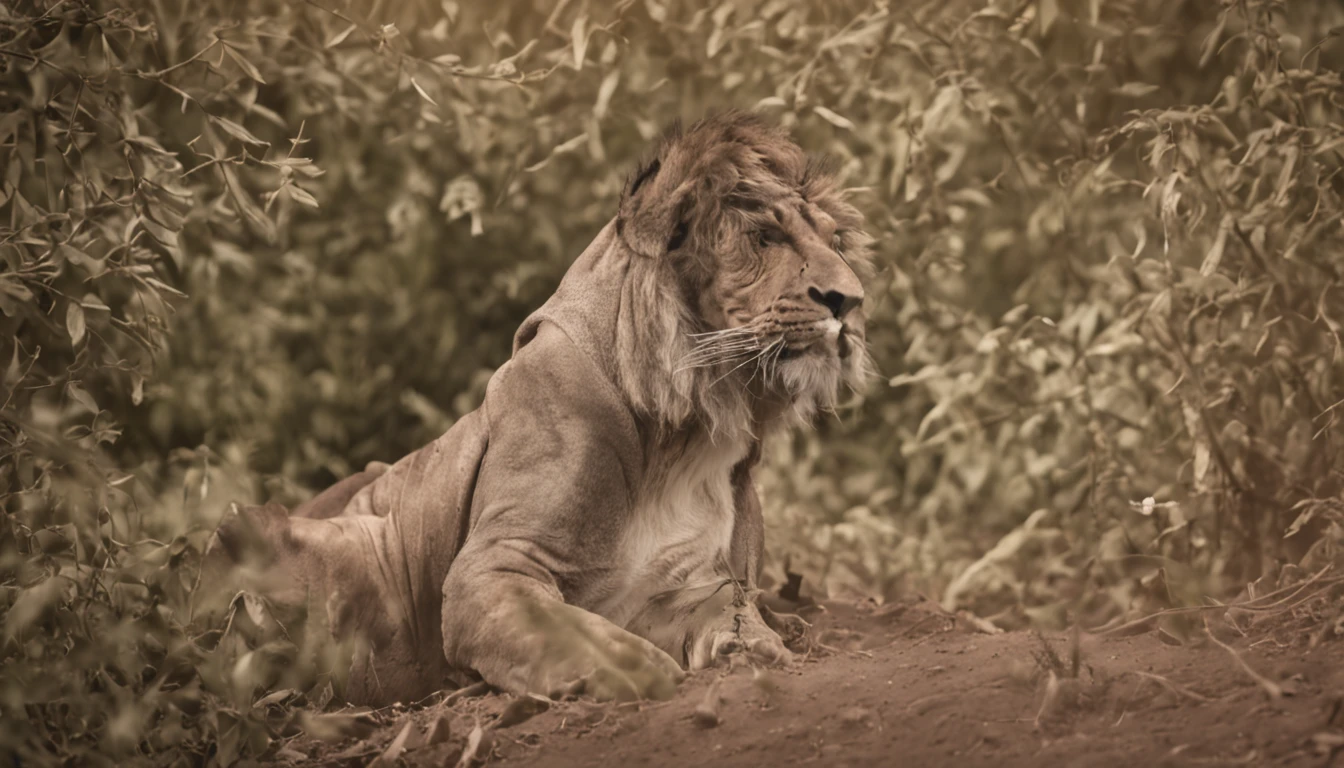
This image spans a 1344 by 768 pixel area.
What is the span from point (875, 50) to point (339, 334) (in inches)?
102

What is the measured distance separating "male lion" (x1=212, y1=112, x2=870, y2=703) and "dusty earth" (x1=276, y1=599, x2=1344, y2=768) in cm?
36

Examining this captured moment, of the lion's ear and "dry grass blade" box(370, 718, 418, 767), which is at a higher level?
the lion's ear

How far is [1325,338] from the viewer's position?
4.68 meters

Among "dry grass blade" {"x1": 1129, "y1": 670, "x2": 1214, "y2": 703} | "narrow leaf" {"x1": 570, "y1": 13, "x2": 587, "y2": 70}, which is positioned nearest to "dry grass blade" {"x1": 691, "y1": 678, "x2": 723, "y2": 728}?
"dry grass blade" {"x1": 1129, "y1": 670, "x2": 1214, "y2": 703}

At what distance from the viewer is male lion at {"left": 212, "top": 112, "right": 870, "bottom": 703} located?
3861mm

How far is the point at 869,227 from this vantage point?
6.34 metres

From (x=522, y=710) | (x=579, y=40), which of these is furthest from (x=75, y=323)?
(x=579, y=40)

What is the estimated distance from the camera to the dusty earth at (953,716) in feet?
8.81

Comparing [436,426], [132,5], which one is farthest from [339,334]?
[132,5]

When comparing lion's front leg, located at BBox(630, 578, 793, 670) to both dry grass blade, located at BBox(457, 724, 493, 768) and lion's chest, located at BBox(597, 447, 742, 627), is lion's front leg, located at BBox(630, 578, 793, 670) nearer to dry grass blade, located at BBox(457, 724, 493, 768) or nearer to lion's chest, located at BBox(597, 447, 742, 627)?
lion's chest, located at BBox(597, 447, 742, 627)

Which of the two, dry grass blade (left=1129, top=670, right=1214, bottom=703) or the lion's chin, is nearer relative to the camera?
dry grass blade (left=1129, top=670, right=1214, bottom=703)

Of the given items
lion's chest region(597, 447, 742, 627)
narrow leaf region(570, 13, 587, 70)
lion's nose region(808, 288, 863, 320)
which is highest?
narrow leaf region(570, 13, 587, 70)

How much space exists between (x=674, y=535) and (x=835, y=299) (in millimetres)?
770

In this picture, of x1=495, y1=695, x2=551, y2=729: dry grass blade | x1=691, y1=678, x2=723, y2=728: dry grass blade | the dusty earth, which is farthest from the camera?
x1=495, y1=695, x2=551, y2=729: dry grass blade
